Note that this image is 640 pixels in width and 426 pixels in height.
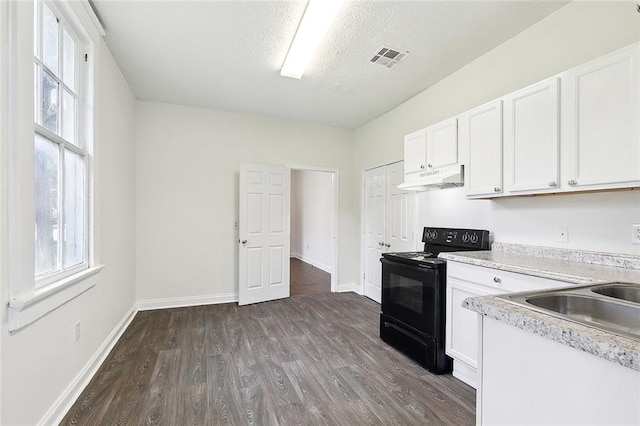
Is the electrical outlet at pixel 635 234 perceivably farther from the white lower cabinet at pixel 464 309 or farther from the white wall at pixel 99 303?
the white wall at pixel 99 303

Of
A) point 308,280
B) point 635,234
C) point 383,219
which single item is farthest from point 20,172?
point 308,280

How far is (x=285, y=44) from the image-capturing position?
8.39 ft

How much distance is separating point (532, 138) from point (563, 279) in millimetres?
980

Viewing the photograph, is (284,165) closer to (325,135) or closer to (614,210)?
(325,135)

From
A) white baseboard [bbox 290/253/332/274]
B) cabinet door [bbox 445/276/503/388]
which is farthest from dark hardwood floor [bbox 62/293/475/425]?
white baseboard [bbox 290/253/332/274]

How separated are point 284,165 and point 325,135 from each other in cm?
89

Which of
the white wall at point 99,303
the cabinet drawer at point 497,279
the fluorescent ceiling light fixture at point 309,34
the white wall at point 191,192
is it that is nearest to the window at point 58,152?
the white wall at point 99,303

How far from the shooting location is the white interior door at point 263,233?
13.4 feet

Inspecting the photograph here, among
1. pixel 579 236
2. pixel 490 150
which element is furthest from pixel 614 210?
pixel 490 150

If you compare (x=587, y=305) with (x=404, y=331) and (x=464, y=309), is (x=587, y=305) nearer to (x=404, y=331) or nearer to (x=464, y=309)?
(x=464, y=309)

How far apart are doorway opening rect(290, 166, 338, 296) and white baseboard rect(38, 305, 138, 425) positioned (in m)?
2.42

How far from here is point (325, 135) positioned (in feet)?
15.9

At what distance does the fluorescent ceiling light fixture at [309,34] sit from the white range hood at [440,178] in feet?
5.10

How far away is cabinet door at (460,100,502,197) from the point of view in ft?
7.23
